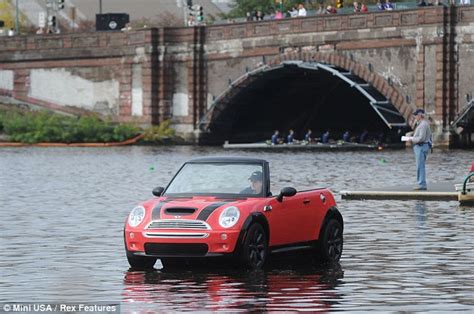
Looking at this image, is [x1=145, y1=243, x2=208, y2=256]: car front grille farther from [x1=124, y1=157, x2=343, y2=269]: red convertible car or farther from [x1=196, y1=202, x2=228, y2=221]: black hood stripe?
[x1=196, y1=202, x2=228, y2=221]: black hood stripe

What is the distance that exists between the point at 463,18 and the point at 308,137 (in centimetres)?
1394

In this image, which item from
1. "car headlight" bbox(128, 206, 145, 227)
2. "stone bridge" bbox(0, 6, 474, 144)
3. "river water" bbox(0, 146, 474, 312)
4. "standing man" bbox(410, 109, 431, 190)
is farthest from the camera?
"stone bridge" bbox(0, 6, 474, 144)

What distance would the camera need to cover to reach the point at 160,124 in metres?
99.0

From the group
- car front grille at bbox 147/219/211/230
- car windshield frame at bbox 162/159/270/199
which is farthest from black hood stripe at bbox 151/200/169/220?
car windshield frame at bbox 162/159/270/199

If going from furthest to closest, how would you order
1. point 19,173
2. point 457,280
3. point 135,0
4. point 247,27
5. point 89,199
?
point 135,0, point 247,27, point 19,173, point 89,199, point 457,280

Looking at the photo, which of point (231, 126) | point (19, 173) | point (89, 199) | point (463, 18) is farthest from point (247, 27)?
point (89, 199)

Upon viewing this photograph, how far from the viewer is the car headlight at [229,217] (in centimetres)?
2119

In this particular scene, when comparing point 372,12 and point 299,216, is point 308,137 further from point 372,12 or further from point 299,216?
point 299,216

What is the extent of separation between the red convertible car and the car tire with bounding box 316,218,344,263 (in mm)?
→ 15

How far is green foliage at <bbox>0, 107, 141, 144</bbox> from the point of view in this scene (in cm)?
9956

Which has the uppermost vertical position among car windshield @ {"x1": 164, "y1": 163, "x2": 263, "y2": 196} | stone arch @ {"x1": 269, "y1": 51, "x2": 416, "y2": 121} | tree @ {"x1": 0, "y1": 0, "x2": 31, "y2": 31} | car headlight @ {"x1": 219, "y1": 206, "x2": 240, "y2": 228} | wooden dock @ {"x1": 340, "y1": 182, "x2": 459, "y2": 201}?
tree @ {"x1": 0, "y1": 0, "x2": 31, "y2": 31}

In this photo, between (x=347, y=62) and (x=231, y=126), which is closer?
(x=347, y=62)

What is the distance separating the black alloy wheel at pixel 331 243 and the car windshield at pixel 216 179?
1.31 m

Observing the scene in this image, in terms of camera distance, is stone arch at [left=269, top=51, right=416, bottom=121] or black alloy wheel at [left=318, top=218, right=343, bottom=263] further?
stone arch at [left=269, top=51, right=416, bottom=121]
